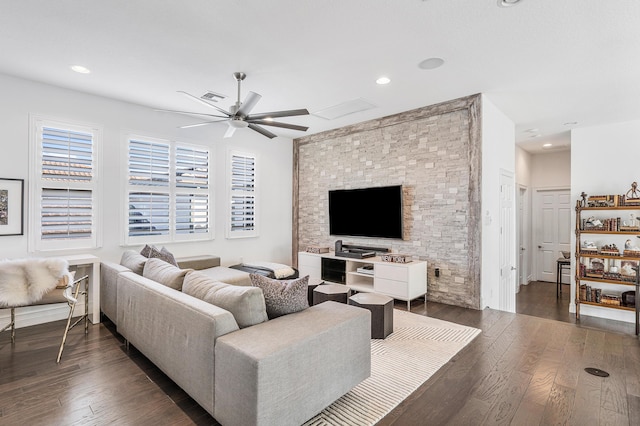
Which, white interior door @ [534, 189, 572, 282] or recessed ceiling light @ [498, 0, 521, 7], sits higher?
recessed ceiling light @ [498, 0, 521, 7]

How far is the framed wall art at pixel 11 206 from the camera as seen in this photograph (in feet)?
12.0

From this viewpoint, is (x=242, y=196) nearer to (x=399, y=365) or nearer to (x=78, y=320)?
(x=78, y=320)

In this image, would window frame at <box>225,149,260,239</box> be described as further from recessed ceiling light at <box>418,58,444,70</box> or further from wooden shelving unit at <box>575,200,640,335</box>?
wooden shelving unit at <box>575,200,640,335</box>

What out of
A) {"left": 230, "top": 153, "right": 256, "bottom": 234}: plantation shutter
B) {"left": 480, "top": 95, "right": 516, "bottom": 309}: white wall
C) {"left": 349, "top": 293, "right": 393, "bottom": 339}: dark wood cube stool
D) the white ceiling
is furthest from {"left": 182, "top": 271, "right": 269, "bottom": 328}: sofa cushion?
{"left": 230, "top": 153, "right": 256, "bottom": 234}: plantation shutter

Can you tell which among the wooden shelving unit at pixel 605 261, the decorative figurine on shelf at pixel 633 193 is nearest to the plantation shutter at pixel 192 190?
the wooden shelving unit at pixel 605 261

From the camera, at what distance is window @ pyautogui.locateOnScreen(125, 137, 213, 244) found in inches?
184

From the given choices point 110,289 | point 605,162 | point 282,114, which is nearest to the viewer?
point 282,114

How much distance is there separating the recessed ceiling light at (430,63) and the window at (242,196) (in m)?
3.55

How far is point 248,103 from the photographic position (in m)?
3.13

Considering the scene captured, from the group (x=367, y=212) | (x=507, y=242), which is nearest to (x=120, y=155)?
(x=367, y=212)

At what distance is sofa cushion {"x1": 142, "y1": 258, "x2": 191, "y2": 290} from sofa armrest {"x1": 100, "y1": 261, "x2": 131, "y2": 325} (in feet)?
1.19

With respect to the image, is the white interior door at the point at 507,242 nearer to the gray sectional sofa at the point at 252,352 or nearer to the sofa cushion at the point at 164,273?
the gray sectional sofa at the point at 252,352

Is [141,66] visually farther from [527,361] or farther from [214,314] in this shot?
[527,361]

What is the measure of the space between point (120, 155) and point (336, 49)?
11.0 feet
